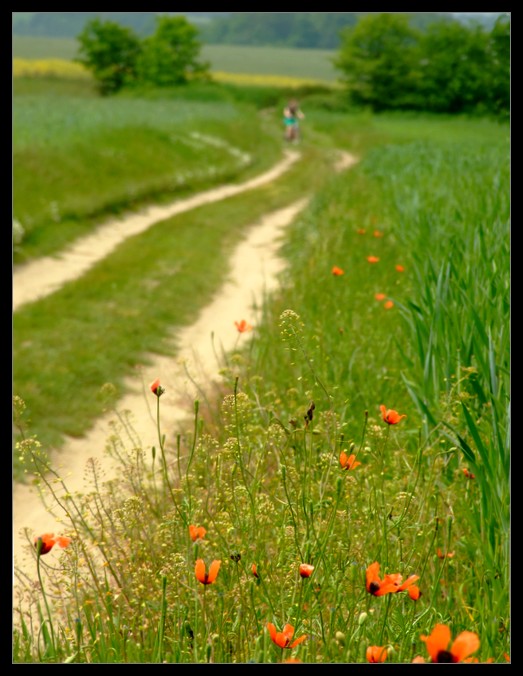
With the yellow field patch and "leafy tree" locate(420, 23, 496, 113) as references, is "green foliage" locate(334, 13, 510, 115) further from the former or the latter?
the yellow field patch

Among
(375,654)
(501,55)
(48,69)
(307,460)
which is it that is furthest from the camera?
(48,69)

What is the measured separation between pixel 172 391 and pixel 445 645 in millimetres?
3181

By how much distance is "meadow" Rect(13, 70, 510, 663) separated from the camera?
2000 mm

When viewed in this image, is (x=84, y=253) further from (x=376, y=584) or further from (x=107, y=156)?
(x=376, y=584)

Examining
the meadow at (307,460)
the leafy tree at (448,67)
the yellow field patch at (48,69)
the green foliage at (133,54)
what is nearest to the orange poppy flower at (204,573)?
Result: the meadow at (307,460)

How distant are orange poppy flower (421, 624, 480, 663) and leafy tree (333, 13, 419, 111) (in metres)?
18.6

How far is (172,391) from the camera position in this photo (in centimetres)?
441

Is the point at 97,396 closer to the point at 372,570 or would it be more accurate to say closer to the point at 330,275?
the point at 330,275

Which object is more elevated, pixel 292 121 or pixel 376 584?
pixel 292 121

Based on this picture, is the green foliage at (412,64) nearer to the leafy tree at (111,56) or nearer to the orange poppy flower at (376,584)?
the leafy tree at (111,56)

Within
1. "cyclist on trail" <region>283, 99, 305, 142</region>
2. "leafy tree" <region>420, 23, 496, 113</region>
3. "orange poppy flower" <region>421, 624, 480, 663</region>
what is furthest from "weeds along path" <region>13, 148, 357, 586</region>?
"cyclist on trail" <region>283, 99, 305, 142</region>

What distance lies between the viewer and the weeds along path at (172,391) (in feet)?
10.3

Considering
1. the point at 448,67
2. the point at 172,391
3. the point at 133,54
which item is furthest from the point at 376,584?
the point at 448,67

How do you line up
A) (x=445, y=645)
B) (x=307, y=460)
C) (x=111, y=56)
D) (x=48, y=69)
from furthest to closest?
(x=48, y=69)
(x=111, y=56)
(x=307, y=460)
(x=445, y=645)
